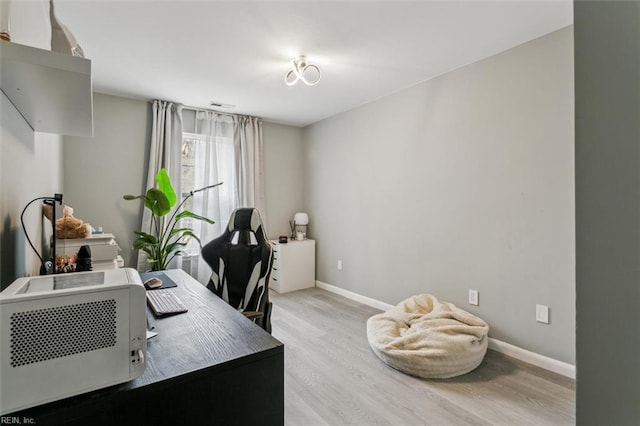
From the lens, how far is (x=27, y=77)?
79cm

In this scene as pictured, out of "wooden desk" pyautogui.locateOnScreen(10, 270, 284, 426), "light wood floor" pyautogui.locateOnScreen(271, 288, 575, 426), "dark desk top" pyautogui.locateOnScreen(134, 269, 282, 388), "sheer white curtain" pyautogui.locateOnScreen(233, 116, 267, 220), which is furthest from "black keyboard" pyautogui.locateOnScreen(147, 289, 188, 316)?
"sheer white curtain" pyautogui.locateOnScreen(233, 116, 267, 220)

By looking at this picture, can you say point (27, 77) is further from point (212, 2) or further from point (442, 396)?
point (442, 396)

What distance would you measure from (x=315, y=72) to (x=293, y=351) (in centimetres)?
251

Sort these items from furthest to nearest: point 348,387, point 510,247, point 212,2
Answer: point 510,247
point 348,387
point 212,2

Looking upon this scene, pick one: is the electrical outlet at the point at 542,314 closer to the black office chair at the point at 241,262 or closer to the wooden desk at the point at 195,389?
the black office chair at the point at 241,262

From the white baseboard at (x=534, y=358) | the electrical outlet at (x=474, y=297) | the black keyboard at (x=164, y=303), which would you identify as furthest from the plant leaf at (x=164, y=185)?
the white baseboard at (x=534, y=358)

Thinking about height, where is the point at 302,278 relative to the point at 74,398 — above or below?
below

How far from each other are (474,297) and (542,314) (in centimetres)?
51

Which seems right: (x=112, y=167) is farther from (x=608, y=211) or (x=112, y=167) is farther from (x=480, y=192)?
(x=608, y=211)

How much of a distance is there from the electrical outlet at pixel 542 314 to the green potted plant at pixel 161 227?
326 cm

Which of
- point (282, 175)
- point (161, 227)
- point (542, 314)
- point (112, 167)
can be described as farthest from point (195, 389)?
point (282, 175)

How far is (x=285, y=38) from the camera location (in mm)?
2289

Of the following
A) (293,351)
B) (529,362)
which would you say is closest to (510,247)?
(529,362)

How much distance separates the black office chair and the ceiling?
1.33 metres
